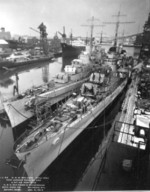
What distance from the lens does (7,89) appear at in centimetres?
1094

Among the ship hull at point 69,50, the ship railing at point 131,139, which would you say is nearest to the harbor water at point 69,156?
the ship railing at point 131,139

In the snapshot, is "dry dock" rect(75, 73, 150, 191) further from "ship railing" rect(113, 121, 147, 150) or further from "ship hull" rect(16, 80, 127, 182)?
"ship hull" rect(16, 80, 127, 182)

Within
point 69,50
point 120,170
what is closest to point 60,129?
point 120,170

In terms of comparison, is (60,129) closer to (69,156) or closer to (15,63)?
(69,156)

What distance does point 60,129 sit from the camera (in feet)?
15.0

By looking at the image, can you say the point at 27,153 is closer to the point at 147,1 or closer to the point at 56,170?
the point at 56,170

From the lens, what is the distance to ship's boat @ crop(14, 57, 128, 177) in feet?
12.3

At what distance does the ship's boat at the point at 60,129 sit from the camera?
3762 mm

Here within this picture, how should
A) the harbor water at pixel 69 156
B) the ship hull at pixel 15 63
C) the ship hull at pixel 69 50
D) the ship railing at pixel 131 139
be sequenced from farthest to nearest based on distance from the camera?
the ship hull at pixel 69 50 → the ship hull at pixel 15 63 → the harbor water at pixel 69 156 → the ship railing at pixel 131 139

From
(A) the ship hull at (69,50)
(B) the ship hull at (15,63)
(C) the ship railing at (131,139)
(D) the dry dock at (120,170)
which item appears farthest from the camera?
(A) the ship hull at (69,50)

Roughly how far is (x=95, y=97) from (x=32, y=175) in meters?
4.21

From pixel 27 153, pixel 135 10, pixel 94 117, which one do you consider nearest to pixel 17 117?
pixel 27 153

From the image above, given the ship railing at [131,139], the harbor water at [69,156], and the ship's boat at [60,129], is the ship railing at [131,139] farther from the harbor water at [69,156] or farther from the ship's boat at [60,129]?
the ship's boat at [60,129]

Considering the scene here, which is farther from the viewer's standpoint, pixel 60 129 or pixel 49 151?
pixel 60 129
